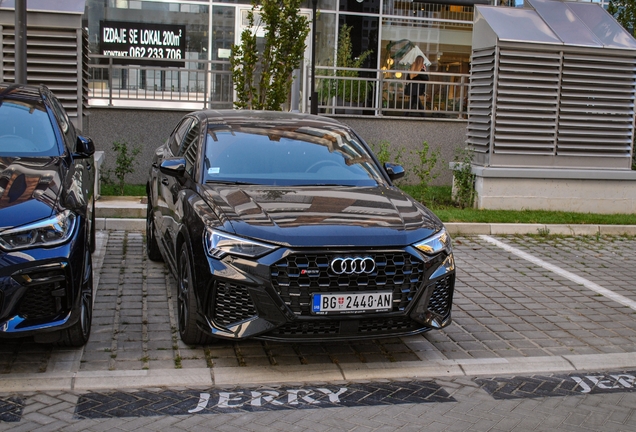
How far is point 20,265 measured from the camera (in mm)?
4922

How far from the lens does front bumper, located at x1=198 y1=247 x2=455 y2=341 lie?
5152mm

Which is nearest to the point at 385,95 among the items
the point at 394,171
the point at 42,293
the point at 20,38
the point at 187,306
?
the point at 20,38

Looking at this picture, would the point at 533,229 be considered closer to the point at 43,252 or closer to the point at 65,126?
the point at 65,126

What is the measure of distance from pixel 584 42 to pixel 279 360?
847 centimetres

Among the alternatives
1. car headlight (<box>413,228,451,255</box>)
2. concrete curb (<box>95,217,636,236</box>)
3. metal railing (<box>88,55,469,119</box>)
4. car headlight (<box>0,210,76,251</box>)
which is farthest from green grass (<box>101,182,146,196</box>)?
car headlight (<box>413,228,451,255</box>)

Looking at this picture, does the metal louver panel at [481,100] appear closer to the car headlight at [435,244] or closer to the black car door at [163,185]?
the black car door at [163,185]

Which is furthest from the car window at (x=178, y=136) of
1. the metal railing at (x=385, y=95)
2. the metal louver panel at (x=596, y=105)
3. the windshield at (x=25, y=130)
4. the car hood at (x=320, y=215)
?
the metal railing at (x=385, y=95)

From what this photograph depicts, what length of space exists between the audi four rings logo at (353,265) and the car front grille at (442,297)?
0.58m

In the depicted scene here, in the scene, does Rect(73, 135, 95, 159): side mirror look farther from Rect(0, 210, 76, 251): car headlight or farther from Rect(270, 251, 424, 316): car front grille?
Rect(270, 251, 424, 316): car front grille

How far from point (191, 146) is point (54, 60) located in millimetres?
5066

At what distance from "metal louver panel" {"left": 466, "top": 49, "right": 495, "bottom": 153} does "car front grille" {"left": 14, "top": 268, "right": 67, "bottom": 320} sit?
8248mm

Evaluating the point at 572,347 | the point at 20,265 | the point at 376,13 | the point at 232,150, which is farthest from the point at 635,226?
the point at 376,13

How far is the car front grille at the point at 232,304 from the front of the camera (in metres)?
5.22

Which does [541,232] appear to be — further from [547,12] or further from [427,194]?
[547,12]
